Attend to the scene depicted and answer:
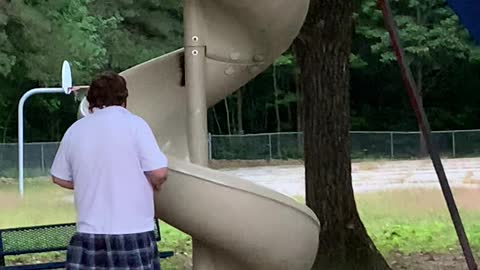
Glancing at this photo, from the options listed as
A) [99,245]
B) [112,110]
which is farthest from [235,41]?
[99,245]

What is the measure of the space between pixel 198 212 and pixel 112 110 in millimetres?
1019

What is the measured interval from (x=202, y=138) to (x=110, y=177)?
1166 mm

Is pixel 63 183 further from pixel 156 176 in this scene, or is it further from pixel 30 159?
pixel 30 159

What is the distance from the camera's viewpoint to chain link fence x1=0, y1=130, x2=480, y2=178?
29.3 metres

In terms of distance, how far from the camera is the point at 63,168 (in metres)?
5.15

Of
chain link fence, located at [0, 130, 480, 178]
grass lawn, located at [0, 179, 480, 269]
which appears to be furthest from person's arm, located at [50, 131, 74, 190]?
chain link fence, located at [0, 130, 480, 178]

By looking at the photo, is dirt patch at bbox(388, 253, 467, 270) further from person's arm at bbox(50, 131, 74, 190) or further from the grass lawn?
person's arm at bbox(50, 131, 74, 190)

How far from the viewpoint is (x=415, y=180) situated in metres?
24.0

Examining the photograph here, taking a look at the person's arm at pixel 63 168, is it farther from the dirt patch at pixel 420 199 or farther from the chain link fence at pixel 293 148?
the chain link fence at pixel 293 148

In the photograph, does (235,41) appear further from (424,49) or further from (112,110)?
(424,49)

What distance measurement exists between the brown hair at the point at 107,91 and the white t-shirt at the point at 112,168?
4 centimetres

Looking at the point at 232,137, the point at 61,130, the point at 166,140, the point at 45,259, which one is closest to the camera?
the point at 166,140

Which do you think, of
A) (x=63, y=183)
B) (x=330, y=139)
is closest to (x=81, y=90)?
(x=330, y=139)

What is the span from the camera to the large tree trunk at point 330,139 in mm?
9555
